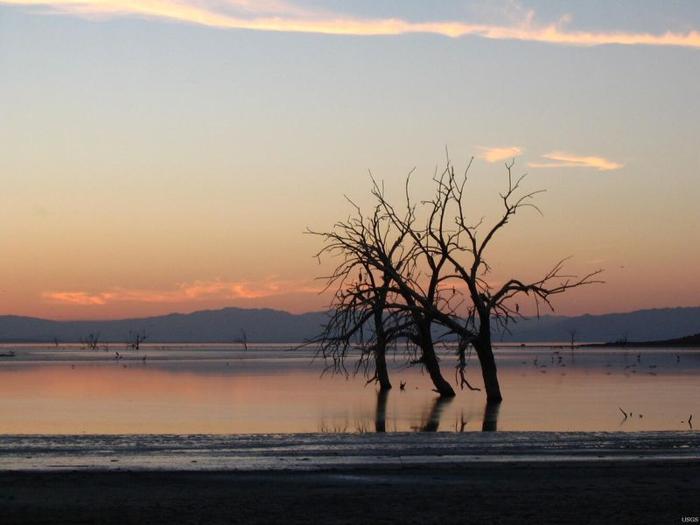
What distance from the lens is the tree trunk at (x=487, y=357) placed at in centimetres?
2971

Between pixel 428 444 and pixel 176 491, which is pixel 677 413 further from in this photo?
pixel 176 491

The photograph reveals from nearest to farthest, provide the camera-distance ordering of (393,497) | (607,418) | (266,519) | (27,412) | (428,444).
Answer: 1. (266,519)
2. (393,497)
3. (428,444)
4. (607,418)
5. (27,412)


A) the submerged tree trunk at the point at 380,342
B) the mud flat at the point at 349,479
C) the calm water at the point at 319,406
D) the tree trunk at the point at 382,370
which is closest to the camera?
the mud flat at the point at 349,479

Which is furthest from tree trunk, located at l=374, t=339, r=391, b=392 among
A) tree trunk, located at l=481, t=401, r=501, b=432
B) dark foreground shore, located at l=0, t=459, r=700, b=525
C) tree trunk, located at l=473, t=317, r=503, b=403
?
dark foreground shore, located at l=0, t=459, r=700, b=525

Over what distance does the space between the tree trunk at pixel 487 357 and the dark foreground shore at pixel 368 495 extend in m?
14.3

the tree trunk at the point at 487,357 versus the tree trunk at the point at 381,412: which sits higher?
the tree trunk at the point at 487,357

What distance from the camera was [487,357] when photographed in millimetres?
30156

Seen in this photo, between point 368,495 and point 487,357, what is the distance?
18.1m

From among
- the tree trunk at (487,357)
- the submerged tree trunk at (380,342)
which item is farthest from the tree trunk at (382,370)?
the tree trunk at (487,357)

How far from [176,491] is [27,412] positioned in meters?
16.6

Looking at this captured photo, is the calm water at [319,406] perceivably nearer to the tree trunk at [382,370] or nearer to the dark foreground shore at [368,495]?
the tree trunk at [382,370]

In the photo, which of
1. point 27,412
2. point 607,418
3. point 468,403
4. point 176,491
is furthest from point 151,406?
point 176,491

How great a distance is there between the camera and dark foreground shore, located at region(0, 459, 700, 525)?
1094 cm

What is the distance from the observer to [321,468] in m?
15.1
